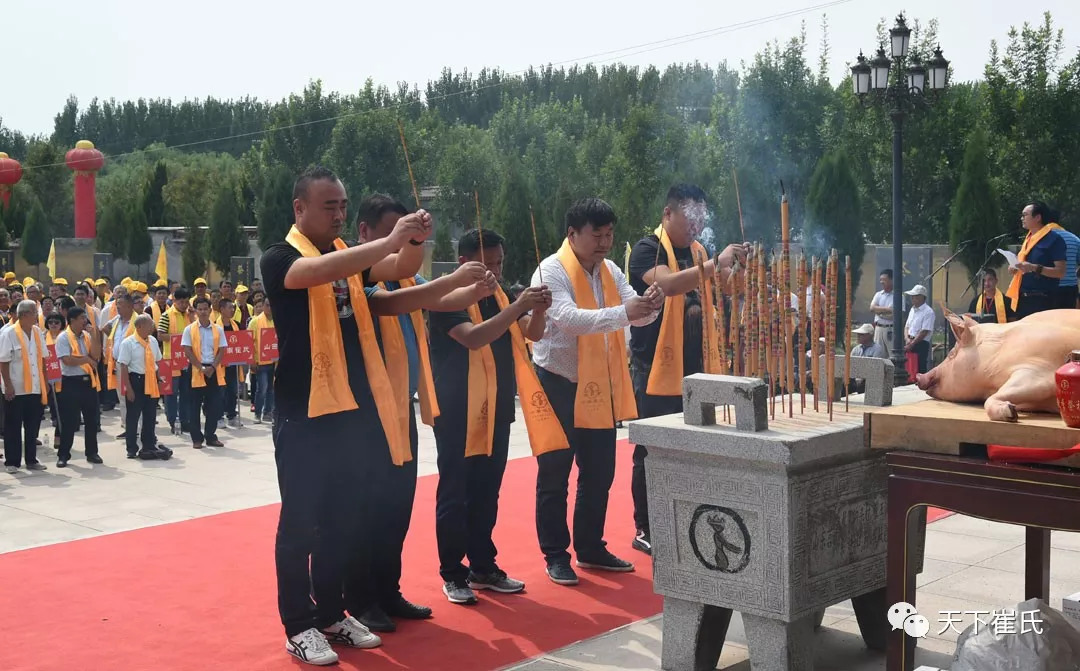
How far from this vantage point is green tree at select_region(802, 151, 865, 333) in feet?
65.3

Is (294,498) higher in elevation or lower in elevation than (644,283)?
lower

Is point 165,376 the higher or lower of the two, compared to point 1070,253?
lower

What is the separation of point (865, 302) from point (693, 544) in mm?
19172

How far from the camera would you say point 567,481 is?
515 cm

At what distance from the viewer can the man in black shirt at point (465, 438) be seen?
4820 millimetres

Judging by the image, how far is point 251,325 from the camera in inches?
463

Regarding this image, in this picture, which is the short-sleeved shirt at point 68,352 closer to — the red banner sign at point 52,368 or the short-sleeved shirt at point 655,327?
the red banner sign at point 52,368

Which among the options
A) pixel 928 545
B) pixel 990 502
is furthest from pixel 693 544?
pixel 928 545

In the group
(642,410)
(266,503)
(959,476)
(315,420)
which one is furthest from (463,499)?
(266,503)

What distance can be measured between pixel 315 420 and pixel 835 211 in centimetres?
1713

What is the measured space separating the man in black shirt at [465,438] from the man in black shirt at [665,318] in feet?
2.40

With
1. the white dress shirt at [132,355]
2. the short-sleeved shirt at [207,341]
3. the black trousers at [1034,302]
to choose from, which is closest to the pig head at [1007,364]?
the black trousers at [1034,302]

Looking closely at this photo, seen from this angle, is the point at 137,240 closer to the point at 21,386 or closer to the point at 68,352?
the point at 68,352

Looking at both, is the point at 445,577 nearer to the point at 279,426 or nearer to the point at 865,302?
the point at 279,426
